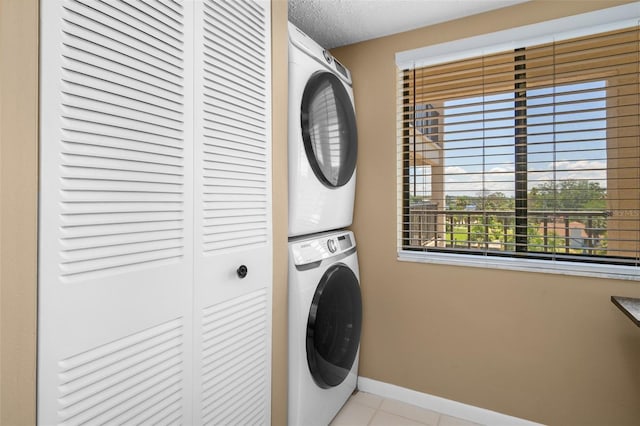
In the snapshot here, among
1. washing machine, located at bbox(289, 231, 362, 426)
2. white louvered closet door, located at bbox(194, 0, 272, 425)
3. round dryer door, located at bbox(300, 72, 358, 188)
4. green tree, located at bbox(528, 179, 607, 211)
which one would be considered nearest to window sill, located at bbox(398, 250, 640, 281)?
green tree, located at bbox(528, 179, 607, 211)

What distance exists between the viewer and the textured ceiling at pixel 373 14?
1.84 m

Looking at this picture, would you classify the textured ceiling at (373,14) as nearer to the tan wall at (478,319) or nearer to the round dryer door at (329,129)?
the tan wall at (478,319)

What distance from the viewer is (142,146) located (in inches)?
37.7

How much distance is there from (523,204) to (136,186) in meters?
1.93

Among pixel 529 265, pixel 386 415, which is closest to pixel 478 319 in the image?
pixel 529 265

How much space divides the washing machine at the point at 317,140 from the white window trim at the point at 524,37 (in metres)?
0.50

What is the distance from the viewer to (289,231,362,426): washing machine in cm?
161

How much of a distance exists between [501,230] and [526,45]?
40.5 inches

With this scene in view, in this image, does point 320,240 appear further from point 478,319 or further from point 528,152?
point 528,152

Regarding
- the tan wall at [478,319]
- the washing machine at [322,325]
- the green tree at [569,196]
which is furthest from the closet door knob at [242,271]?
the green tree at [569,196]

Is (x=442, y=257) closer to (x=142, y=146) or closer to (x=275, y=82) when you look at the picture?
(x=275, y=82)

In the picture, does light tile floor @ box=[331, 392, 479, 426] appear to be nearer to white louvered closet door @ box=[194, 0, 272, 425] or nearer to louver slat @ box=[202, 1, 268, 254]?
white louvered closet door @ box=[194, 0, 272, 425]

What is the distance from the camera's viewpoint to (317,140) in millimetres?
1730

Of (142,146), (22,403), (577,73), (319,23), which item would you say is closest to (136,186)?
(142,146)
